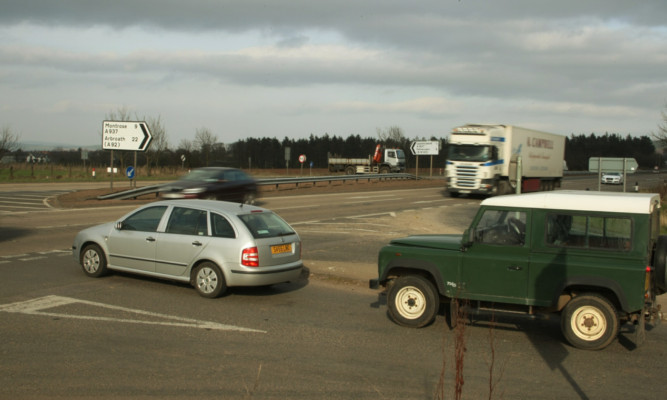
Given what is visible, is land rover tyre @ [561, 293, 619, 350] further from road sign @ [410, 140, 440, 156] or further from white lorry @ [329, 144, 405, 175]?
white lorry @ [329, 144, 405, 175]

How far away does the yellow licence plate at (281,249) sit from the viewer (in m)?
9.36

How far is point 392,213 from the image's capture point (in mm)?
24734

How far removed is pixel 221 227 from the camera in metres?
9.32

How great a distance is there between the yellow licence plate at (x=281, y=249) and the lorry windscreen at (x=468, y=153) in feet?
74.7

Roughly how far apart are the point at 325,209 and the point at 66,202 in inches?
450

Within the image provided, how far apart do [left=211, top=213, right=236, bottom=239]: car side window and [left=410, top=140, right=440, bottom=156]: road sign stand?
4390cm

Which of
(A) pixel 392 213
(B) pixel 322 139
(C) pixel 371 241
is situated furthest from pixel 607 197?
(B) pixel 322 139

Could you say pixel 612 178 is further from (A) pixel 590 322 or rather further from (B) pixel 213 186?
(A) pixel 590 322

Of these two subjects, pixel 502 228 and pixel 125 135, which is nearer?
pixel 502 228

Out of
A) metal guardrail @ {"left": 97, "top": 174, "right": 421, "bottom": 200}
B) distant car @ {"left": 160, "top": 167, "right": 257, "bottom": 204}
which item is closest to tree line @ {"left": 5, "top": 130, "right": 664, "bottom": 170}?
metal guardrail @ {"left": 97, "top": 174, "right": 421, "bottom": 200}

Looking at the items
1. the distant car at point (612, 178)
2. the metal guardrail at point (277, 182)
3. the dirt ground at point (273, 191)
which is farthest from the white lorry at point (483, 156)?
the distant car at point (612, 178)

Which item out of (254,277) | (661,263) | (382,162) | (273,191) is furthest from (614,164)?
(382,162)

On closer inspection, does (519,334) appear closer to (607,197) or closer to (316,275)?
(607,197)

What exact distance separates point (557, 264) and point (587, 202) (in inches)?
30.1
